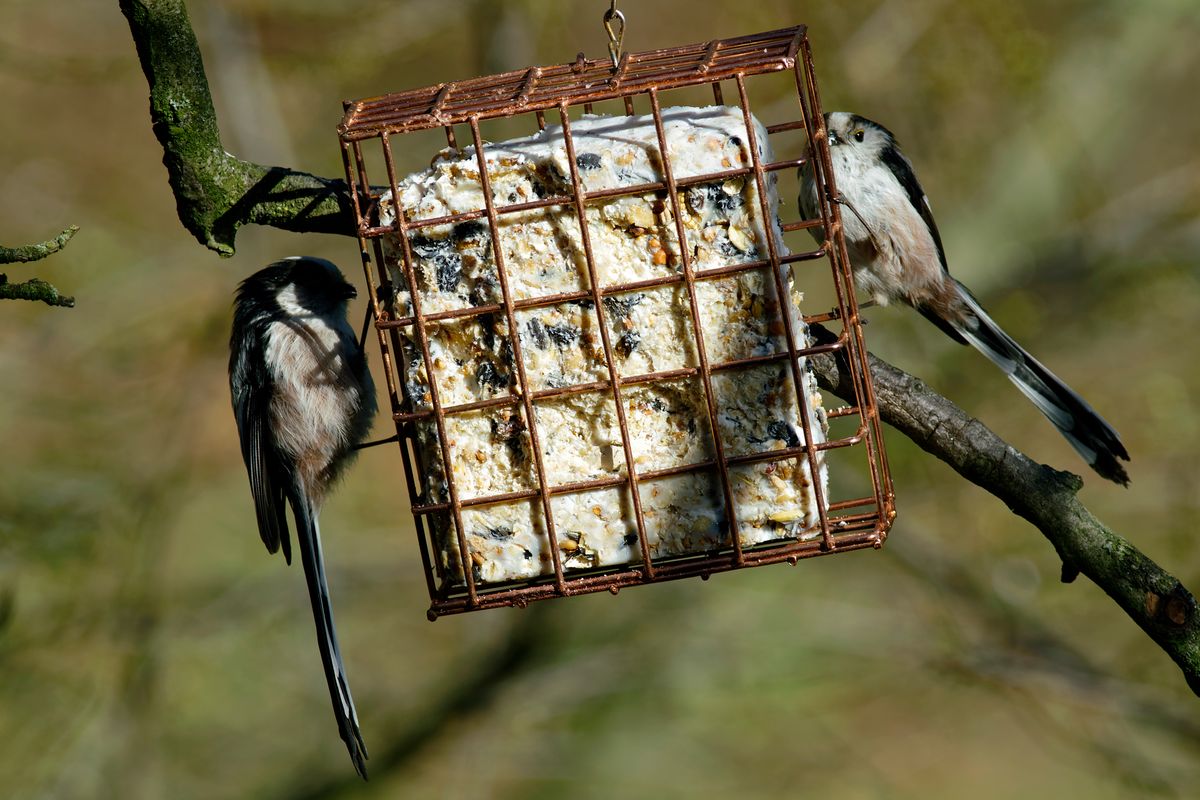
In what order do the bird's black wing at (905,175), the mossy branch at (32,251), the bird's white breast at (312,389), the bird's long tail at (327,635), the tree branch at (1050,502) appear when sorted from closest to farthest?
1. the mossy branch at (32,251)
2. the tree branch at (1050,502)
3. the bird's long tail at (327,635)
4. the bird's white breast at (312,389)
5. the bird's black wing at (905,175)

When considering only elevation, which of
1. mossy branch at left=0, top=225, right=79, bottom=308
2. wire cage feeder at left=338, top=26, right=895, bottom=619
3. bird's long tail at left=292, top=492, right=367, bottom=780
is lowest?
bird's long tail at left=292, top=492, right=367, bottom=780

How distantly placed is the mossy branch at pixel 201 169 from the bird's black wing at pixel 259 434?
2.84 feet

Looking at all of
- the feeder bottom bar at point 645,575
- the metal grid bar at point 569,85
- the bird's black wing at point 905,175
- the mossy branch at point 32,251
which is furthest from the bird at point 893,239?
the mossy branch at point 32,251

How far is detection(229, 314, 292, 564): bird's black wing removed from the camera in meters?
3.64

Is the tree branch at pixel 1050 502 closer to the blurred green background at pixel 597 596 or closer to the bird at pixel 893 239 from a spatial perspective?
the bird at pixel 893 239

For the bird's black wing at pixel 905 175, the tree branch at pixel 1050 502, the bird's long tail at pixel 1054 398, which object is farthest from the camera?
the bird's black wing at pixel 905 175

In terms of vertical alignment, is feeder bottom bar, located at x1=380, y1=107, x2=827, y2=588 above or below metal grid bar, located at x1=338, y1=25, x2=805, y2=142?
below

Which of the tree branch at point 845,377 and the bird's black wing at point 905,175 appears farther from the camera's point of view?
the bird's black wing at point 905,175

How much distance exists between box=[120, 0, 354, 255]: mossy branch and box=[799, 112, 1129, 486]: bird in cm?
164

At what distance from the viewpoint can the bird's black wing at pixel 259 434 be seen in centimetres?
364

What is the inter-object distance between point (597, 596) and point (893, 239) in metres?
3.18

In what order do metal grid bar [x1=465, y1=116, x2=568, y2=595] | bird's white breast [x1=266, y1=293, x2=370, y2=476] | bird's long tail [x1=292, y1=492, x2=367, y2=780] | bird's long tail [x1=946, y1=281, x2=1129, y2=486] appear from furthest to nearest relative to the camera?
bird's white breast [x1=266, y1=293, x2=370, y2=476], bird's long tail [x1=946, y1=281, x2=1129, y2=486], bird's long tail [x1=292, y1=492, x2=367, y2=780], metal grid bar [x1=465, y1=116, x2=568, y2=595]

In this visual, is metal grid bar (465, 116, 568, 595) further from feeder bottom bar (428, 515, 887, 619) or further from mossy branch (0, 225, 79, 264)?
mossy branch (0, 225, 79, 264)

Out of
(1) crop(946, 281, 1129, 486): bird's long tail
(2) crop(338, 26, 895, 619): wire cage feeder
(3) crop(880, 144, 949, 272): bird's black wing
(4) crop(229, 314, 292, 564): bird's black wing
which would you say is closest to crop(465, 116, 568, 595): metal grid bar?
(2) crop(338, 26, 895, 619): wire cage feeder
